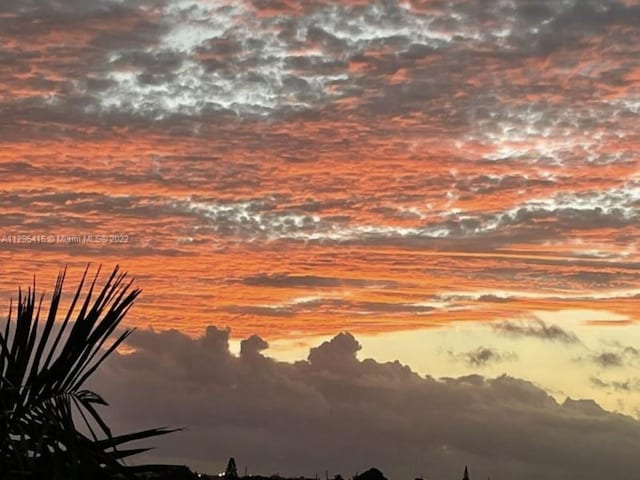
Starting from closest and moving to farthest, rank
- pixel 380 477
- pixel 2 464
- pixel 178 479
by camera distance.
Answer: pixel 2 464 → pixel 178 479 → pixel 380 477

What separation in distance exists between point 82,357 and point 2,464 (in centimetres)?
121

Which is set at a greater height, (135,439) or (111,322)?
(111,322)

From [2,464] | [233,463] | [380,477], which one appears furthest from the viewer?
[233,463]

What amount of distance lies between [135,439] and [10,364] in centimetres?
132

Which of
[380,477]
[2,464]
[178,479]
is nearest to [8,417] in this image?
[2,464]

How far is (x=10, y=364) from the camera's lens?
32.2ft

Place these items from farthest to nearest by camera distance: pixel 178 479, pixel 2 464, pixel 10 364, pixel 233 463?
pixel 233 463 → pixel 178 479 → pixel 10 364 → pixel 2 464

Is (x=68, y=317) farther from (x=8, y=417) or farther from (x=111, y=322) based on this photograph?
(x=8, y=417)

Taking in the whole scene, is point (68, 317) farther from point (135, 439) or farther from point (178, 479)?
point (178, 479)

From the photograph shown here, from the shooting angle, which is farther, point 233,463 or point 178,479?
point 233,463

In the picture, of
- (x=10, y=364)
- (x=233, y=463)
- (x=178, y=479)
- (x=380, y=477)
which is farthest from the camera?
(x=233, y=463)

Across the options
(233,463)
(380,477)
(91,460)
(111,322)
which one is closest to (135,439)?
(91,460)

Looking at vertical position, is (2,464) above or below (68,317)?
below

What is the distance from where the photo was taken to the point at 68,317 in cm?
968
